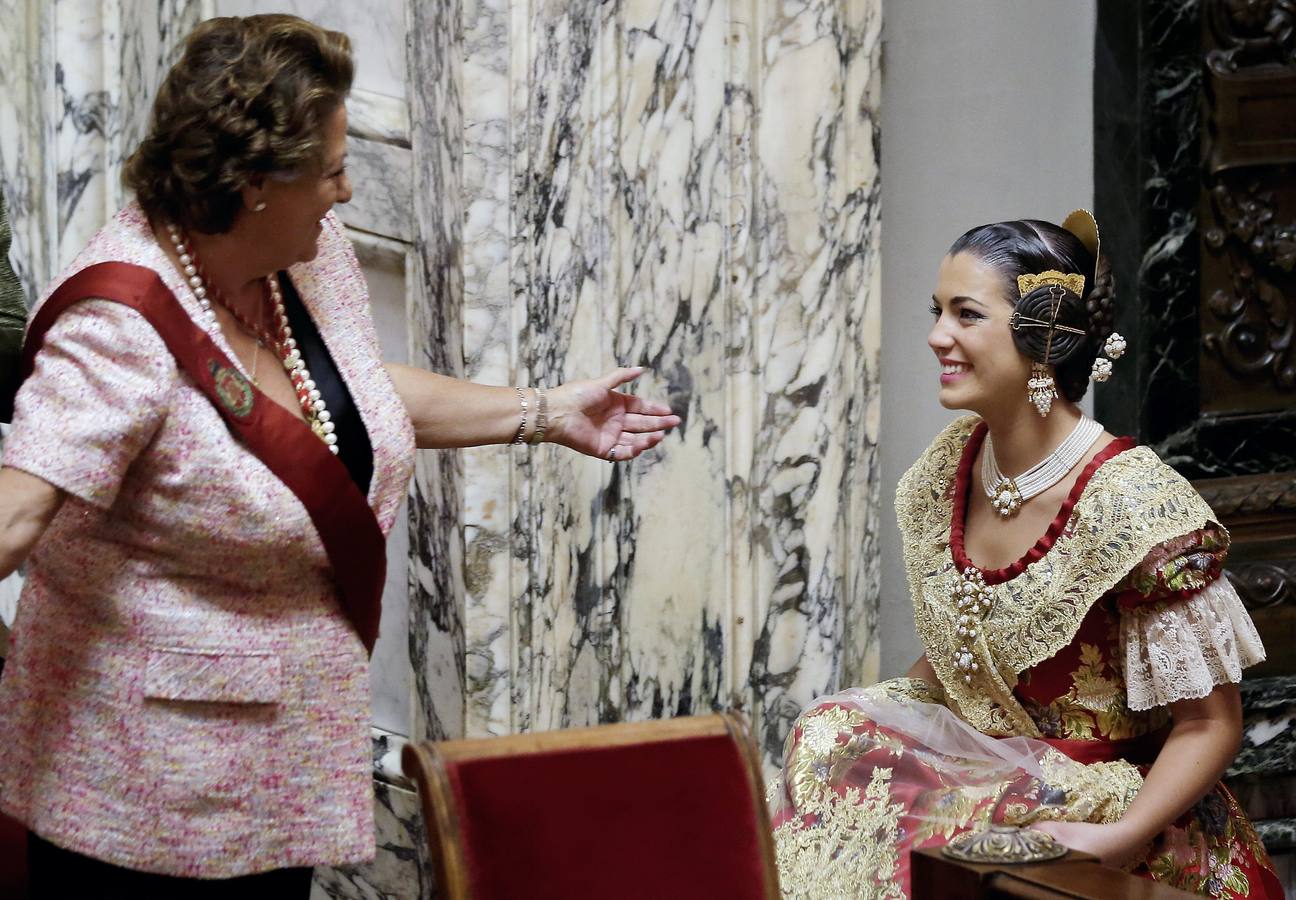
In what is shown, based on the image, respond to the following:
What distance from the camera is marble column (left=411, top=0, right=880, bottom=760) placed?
312 cm

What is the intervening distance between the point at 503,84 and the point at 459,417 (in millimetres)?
866

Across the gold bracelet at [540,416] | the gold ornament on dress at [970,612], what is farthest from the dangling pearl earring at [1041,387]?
the gold bracelet at [540,416]

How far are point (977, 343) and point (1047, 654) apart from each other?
0.51 meters

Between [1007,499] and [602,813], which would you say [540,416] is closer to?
[1007,499]

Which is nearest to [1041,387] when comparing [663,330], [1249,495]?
[663,330]

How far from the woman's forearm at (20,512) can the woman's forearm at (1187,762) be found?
1584 millimetres

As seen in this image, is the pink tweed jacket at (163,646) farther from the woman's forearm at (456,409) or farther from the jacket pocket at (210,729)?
the woman's forearm at (456,409)

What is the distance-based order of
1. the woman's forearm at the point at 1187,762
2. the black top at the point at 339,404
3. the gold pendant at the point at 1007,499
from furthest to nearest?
the gold pendant at the point at 1007,499 → the woman's forearm at the point at 1187,762 → the black top at the point at 339,404

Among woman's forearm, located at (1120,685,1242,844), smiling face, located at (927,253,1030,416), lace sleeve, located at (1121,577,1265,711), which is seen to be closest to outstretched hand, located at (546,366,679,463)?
smiling face, located at (927,253,1030,416)

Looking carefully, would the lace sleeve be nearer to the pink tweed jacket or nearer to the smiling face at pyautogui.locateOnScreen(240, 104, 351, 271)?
the pink tweed jacket

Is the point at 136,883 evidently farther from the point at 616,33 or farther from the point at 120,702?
the point at 616,33

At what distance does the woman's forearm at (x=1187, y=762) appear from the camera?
94.1 inches

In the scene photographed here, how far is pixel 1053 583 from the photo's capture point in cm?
252

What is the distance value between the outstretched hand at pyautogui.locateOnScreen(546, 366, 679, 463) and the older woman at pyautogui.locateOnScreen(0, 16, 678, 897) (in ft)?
1.89
